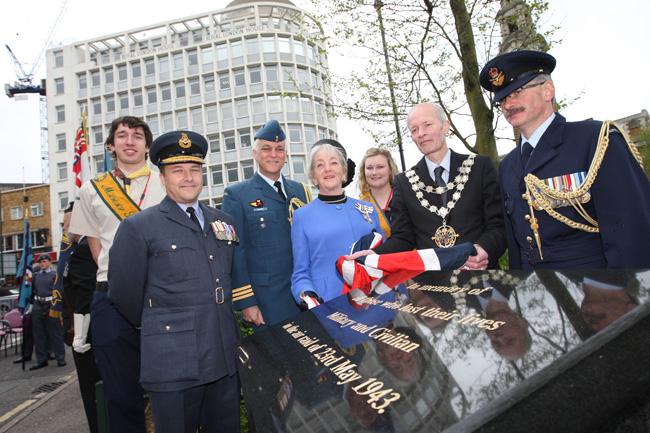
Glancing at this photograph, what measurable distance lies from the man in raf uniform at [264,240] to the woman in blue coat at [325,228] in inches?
14.0

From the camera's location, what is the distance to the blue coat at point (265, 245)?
3180 millimetres

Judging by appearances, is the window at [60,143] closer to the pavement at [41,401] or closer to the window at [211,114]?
the window at [211,114]

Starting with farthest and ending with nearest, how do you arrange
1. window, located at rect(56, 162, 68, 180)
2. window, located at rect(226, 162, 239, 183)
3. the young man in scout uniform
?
1. window, located at rect(56, 162, 68, 180)
2. window, located at rect(226, 162, 239, 183)
3. the young man in scout uniform

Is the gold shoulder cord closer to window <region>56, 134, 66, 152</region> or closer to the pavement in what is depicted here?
the pavement

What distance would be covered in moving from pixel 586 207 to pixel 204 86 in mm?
52480

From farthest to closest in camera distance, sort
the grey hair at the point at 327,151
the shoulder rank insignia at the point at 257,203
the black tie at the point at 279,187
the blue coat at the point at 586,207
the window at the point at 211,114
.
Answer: the window at the point at 211,114, the black tie at the point at 279,187, the shoulder rank insignia at the point at 257,203, the grey hair at the point at 327,151, the blue coat at the point at 586,207

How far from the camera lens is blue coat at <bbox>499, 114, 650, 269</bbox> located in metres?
1.77

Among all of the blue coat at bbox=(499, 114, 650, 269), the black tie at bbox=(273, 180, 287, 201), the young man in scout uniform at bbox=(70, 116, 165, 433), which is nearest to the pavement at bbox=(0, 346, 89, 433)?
the young man in scout uniform at bbox=(70, 116, 165, 433)

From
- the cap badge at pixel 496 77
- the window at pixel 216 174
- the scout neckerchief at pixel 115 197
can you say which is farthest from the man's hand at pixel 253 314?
the window at pixel 216 174

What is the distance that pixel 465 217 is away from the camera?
2705 millimetres

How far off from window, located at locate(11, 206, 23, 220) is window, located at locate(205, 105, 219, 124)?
23.4 m

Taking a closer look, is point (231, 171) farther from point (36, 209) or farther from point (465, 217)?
point (465, 217)

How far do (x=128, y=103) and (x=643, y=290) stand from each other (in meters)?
57.0

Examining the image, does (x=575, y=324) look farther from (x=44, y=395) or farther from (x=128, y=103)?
(x=128, y=103)
